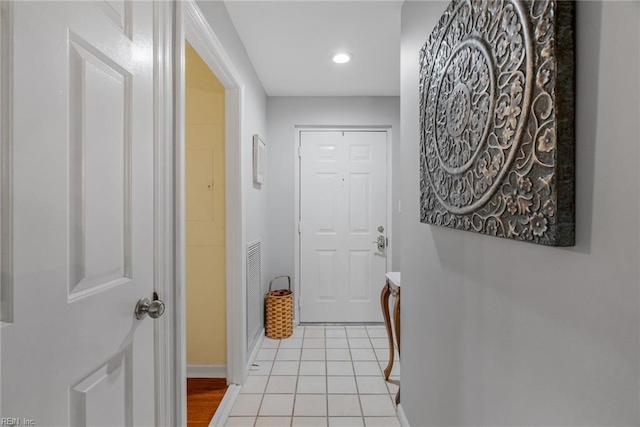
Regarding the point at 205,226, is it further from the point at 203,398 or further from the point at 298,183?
the point at 298,183

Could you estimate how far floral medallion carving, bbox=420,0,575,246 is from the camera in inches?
23.0

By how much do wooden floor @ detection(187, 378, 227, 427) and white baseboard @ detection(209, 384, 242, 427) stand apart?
5cm

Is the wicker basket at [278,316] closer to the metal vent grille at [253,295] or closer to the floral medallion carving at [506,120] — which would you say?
the metal vent grille at [253,295]

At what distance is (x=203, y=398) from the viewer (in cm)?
211

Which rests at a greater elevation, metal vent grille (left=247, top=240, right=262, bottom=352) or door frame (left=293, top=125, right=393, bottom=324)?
door frame (left=293, top=125, right=393, bottom=324)

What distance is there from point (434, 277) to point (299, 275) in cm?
232

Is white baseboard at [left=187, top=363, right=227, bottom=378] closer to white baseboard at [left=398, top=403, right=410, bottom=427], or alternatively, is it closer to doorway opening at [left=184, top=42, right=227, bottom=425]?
doorway opening at [left=184, top=42, right=227, bottom=425]

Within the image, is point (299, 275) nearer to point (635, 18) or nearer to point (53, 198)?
point (53, 198)

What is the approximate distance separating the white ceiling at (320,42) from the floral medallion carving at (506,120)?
1.04 meters

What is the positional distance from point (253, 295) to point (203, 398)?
827 millimetres

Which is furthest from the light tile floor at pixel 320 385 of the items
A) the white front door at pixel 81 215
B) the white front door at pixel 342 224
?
the white front door at pixel 81 215

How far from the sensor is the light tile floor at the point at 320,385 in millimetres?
1904

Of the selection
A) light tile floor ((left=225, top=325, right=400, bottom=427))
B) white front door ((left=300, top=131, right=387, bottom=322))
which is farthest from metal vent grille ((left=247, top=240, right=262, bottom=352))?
white front door ((left=300, top=131, right=387, bottom=322))

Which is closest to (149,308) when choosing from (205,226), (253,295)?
(205,226)
